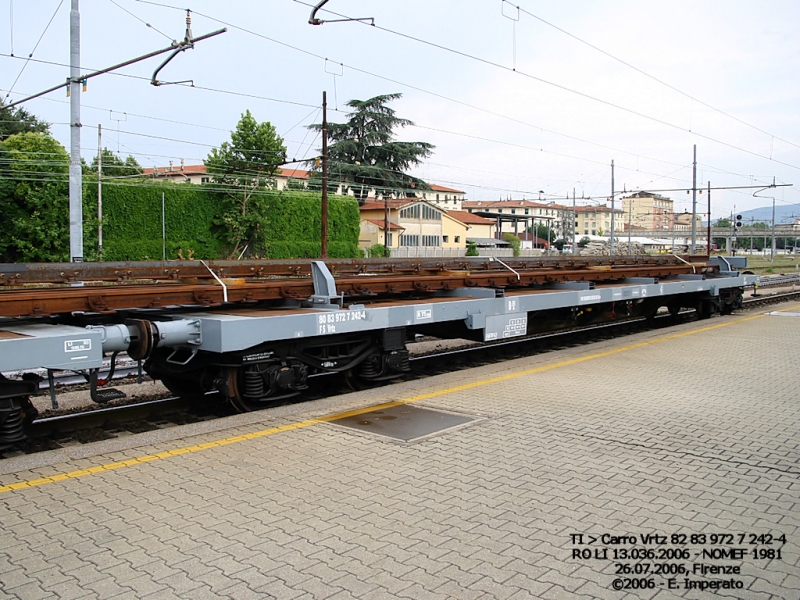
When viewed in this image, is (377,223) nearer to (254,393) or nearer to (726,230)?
(254,393)

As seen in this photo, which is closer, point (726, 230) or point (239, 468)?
point (239, 468)

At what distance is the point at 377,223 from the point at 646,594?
5773cm

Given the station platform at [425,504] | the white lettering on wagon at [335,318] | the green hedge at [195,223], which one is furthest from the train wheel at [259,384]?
the green hedge at [195,223]

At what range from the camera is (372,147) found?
54.8 m

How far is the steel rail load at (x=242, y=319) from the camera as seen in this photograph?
5.77 meters

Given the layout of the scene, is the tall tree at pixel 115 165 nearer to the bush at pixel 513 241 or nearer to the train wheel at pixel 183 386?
the bush at pixel 513 241

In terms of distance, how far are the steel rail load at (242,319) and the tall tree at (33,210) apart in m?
25.6

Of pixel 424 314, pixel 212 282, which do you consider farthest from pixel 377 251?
pixel 212 282

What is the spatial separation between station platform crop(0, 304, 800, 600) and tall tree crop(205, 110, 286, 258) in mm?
36070

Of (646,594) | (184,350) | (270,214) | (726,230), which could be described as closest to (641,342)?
(184,350)

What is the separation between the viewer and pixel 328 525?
4.22m

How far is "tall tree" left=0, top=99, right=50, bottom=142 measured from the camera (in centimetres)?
5068

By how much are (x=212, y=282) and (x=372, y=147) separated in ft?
159

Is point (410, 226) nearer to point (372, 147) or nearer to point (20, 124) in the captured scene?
point (372, 147)
